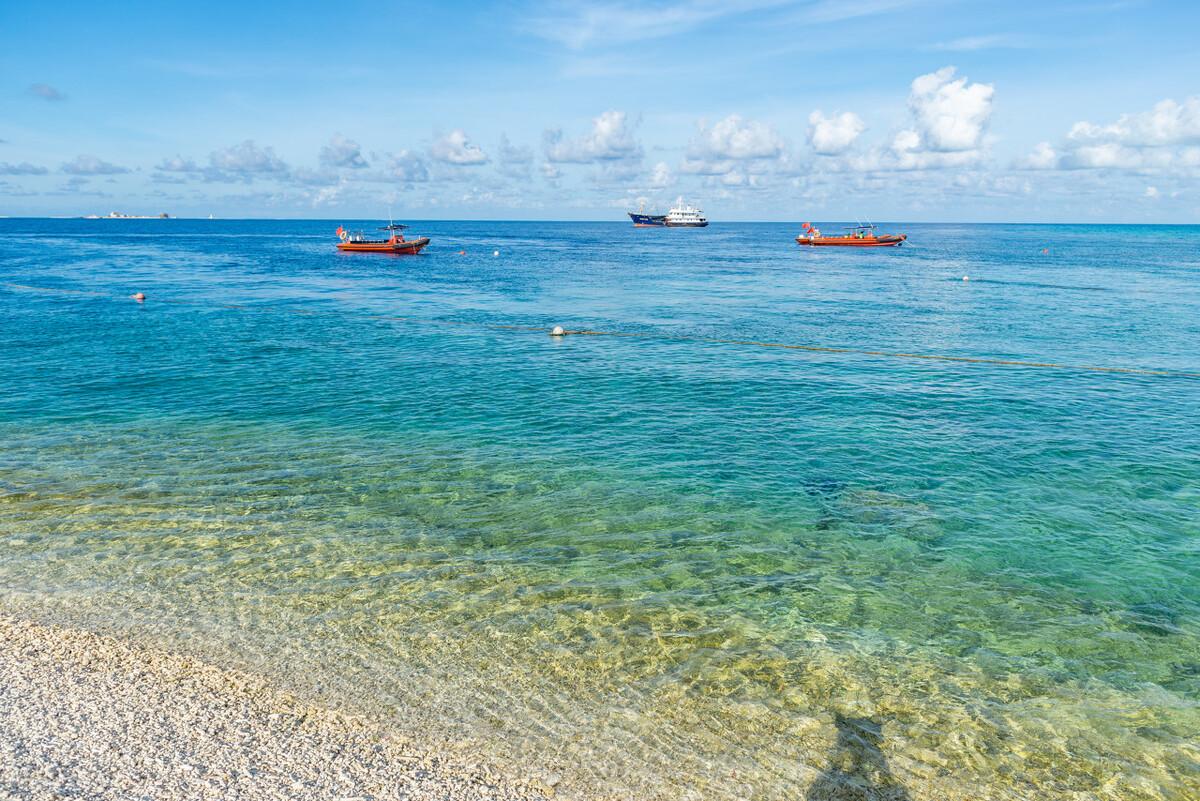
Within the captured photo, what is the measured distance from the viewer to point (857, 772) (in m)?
9.52

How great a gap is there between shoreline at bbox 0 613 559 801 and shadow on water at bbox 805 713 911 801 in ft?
11.7

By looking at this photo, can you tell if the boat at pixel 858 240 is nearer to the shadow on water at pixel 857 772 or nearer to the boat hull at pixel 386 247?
the boat hull at pixel 386 247

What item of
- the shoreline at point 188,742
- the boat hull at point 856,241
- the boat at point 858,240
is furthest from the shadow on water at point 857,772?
the boat hull at point 856,241

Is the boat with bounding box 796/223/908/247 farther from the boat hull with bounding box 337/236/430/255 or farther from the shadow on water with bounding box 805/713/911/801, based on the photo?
the shadow on water with bounding box 805/713/911/801

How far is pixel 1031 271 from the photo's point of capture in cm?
9731

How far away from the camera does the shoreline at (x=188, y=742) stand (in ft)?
27.8

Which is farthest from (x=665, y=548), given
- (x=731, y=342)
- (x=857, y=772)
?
(x=731, y=342)

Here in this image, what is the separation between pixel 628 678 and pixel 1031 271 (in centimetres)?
10623

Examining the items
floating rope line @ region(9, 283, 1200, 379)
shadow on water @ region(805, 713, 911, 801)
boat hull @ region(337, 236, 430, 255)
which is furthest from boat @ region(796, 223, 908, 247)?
shadow on water @ region(805, 713, 911, 801)

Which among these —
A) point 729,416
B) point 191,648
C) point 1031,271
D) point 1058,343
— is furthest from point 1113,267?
point 191,648

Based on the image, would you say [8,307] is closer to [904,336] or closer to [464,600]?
[464,600]

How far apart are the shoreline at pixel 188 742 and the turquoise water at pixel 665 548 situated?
567mm

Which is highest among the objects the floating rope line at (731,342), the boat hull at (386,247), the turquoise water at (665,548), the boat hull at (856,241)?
the boat hull at (856,241)

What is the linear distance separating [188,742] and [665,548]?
964 centimetres
